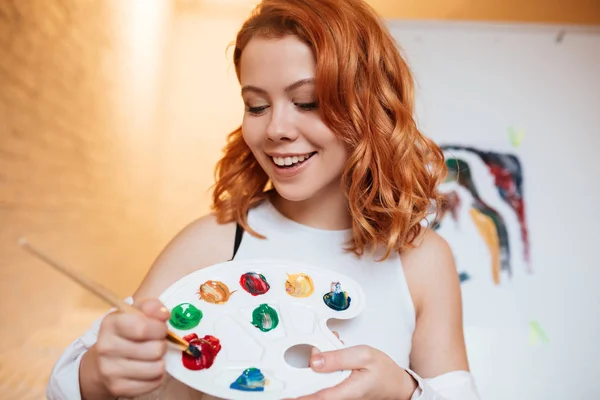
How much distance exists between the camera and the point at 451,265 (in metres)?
1.19

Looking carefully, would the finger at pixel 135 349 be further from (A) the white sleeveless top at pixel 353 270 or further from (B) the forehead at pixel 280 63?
(B) the forehead at pixel 280 63

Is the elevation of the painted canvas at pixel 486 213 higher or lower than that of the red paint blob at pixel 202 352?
lower

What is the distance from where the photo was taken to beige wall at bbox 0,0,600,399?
5.37ft

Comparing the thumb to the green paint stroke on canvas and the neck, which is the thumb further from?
the green paint stroke on canvas

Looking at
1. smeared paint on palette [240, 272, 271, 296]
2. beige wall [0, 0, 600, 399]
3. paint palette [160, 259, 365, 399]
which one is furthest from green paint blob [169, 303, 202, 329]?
beige wall [0, 0, 600, 399]

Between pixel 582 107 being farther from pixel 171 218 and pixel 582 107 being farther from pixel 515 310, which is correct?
pixel 171 218

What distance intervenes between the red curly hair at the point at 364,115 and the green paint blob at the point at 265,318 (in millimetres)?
269

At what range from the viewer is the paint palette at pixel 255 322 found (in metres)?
0.79

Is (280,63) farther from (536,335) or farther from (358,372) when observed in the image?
(536,335)

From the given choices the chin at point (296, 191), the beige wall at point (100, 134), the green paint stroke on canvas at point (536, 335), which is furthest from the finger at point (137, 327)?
the green paint stroke on canvas at point (536, 335)

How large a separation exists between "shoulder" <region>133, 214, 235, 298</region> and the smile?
0.20 metres

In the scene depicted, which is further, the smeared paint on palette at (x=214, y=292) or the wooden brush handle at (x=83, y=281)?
the smeared paint on palette at (x=214, y=292)

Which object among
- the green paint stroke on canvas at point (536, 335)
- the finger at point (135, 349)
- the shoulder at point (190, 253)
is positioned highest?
the finger at point (135, 349)

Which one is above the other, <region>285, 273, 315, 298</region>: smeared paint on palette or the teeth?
the teeth
